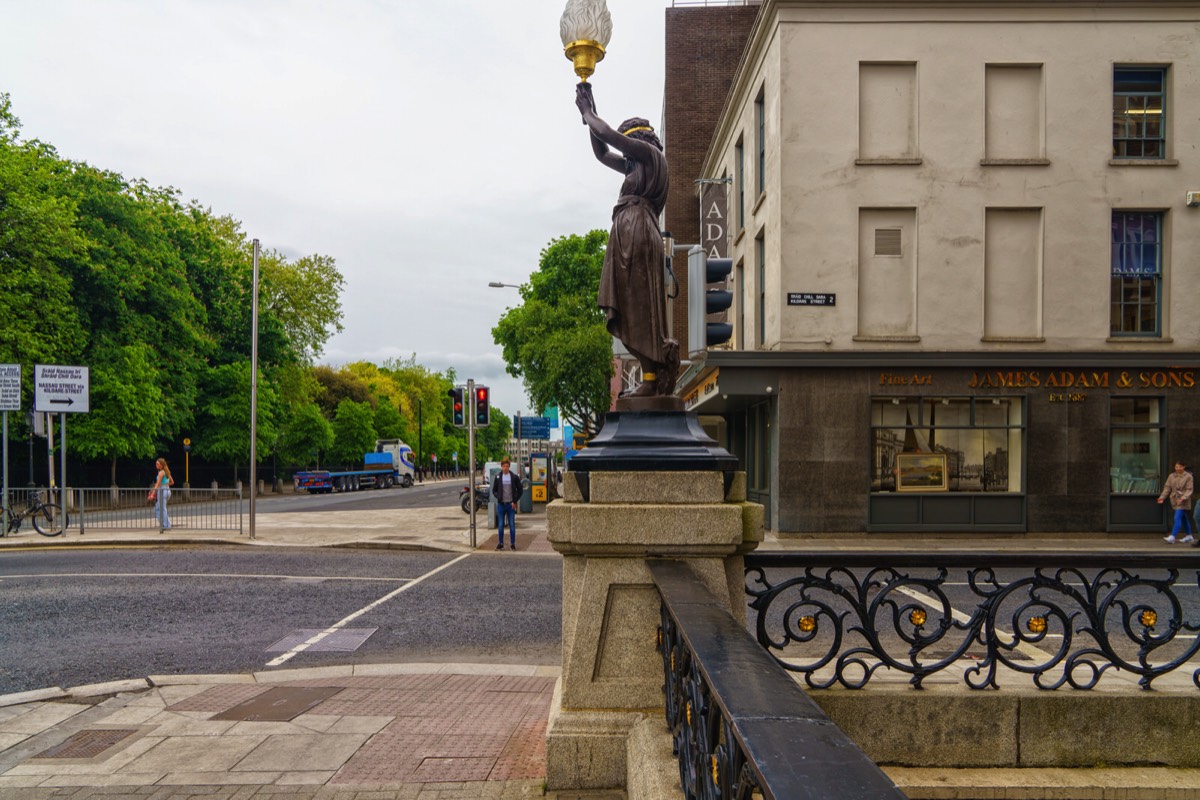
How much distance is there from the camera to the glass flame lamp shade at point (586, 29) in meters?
4.38

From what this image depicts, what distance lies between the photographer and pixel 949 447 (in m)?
18.5

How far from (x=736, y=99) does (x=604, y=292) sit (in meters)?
21.3

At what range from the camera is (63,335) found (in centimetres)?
3014

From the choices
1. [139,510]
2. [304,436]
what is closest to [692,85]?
[139,510]

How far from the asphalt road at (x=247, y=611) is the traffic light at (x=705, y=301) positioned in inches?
141

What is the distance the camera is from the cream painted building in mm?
18188

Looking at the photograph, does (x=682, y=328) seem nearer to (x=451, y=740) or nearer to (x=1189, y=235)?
(x=1189, y=235)

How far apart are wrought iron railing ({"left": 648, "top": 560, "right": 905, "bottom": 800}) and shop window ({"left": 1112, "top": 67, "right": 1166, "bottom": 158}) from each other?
2027 cm

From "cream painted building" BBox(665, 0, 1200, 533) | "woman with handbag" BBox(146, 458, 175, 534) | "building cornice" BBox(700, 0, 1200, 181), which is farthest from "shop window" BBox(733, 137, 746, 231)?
"woman with handbag" BBox(146, 458, 175, 534)

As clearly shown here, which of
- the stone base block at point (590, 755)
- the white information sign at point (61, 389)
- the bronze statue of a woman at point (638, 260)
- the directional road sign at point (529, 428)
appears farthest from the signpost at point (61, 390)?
the stone base block at point (590, 755)

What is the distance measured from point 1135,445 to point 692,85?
82.1 ft

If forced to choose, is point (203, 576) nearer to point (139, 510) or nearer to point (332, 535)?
point (332, 535)

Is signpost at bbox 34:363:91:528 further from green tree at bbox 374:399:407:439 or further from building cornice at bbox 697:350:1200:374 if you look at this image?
green tree at bbox 374:399:407:439

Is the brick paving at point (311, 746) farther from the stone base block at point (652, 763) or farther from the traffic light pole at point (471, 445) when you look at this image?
the traffic light pole at point (471, 445)
